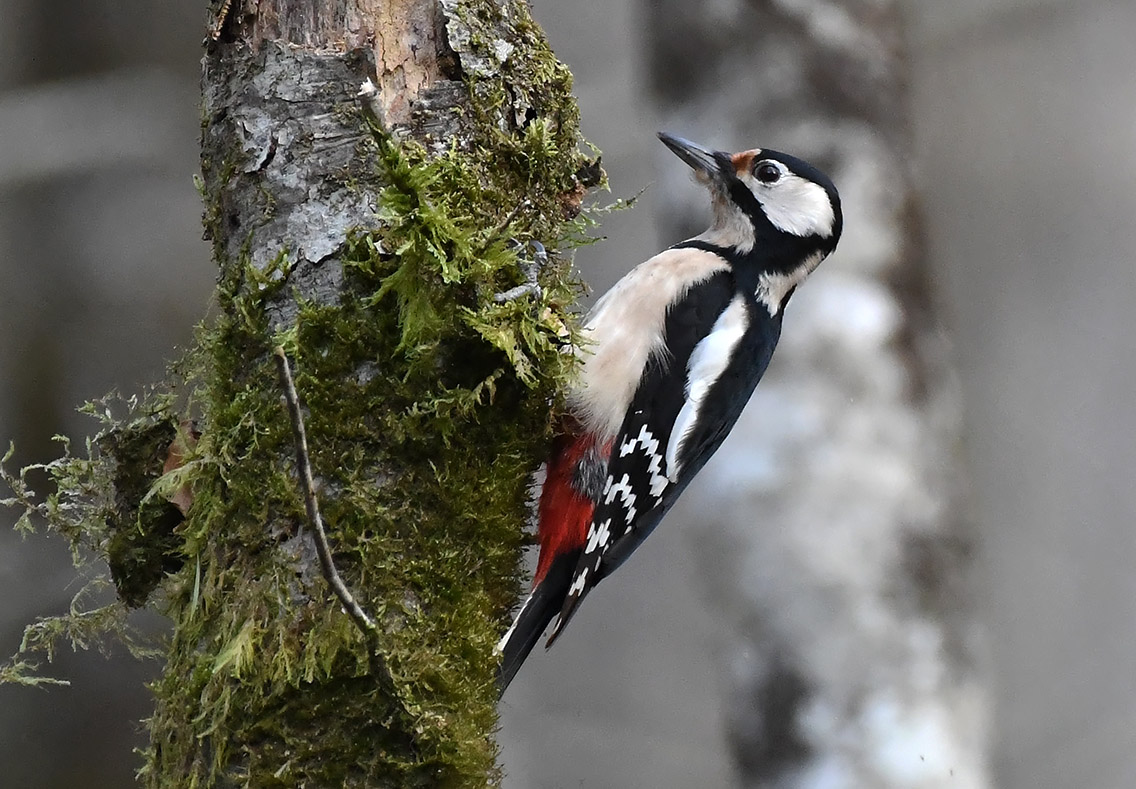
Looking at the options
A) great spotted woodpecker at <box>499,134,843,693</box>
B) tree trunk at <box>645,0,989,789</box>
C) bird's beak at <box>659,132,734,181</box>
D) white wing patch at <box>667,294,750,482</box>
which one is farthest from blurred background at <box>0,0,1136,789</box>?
white wing patch at <box>667,294,750,482</box>

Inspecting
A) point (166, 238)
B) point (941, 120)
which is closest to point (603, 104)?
point (941, 120)

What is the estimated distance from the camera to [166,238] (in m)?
5.10

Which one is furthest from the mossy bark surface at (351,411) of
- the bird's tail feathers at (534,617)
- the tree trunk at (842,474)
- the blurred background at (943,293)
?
the blurred background at (943,293)

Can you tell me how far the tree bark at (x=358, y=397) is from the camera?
68.1 inches

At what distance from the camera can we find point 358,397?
191cm

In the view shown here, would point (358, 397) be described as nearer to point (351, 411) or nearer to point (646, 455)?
point (351, 411)

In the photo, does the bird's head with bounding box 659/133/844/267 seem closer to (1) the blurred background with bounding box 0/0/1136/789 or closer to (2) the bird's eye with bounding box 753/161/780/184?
(2) the bird's eye with bounding box 753/161/780/184

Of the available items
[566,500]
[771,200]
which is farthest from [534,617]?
[771,200]

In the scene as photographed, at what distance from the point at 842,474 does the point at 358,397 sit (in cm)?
152

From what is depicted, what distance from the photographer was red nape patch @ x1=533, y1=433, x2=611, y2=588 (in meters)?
2.48

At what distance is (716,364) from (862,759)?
105cm

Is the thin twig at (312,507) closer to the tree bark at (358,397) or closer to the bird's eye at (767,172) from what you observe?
the tree bark at (358,397)

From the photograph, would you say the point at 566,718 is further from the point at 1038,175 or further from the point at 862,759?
the point at 1038,175

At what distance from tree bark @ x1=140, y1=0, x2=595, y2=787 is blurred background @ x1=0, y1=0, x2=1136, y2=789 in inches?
111
